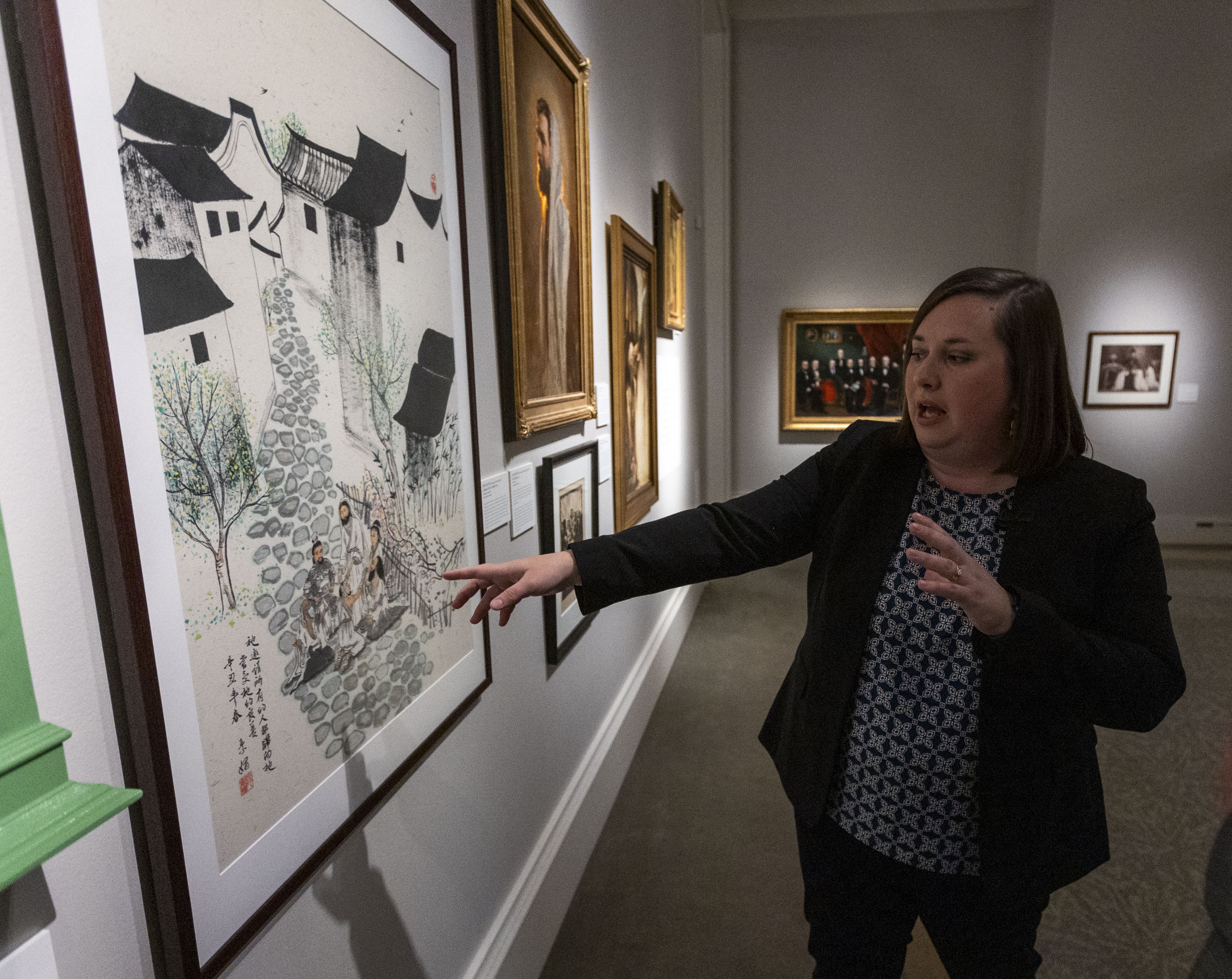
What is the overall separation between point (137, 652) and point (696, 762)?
9.89ft

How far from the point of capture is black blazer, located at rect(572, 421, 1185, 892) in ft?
4.10

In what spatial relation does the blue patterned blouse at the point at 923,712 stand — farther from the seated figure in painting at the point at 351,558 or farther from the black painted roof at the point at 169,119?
the black painted roof at the point at 169,119

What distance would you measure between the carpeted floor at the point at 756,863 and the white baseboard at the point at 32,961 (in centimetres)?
186

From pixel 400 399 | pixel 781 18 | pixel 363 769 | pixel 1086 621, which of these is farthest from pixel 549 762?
pixel 781 18

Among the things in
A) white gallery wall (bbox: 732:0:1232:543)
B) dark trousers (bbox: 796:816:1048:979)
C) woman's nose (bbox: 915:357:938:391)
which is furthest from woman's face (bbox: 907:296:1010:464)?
white gallery wall (bbox: 732:0:1232:543)

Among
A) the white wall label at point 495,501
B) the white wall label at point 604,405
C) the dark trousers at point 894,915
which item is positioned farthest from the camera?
the white wall label at point 604,405

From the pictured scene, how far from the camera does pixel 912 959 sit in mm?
2359

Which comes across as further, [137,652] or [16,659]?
[137,652]

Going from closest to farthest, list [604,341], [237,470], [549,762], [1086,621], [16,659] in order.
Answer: [16,659] → [237,470] → [1086,621] → [549,762] → [604,341]

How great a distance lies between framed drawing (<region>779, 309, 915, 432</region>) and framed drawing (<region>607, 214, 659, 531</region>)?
3564 millimetres

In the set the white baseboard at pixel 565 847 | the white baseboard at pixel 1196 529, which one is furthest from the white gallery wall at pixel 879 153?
the white baseboard at pixel 565 847

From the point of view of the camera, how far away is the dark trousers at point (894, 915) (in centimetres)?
149

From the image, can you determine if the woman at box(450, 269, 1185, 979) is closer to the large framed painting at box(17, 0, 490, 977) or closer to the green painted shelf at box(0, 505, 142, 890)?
the large framed painting at box(17, 0, 490, 977)

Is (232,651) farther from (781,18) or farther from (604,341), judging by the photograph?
(781,18)
